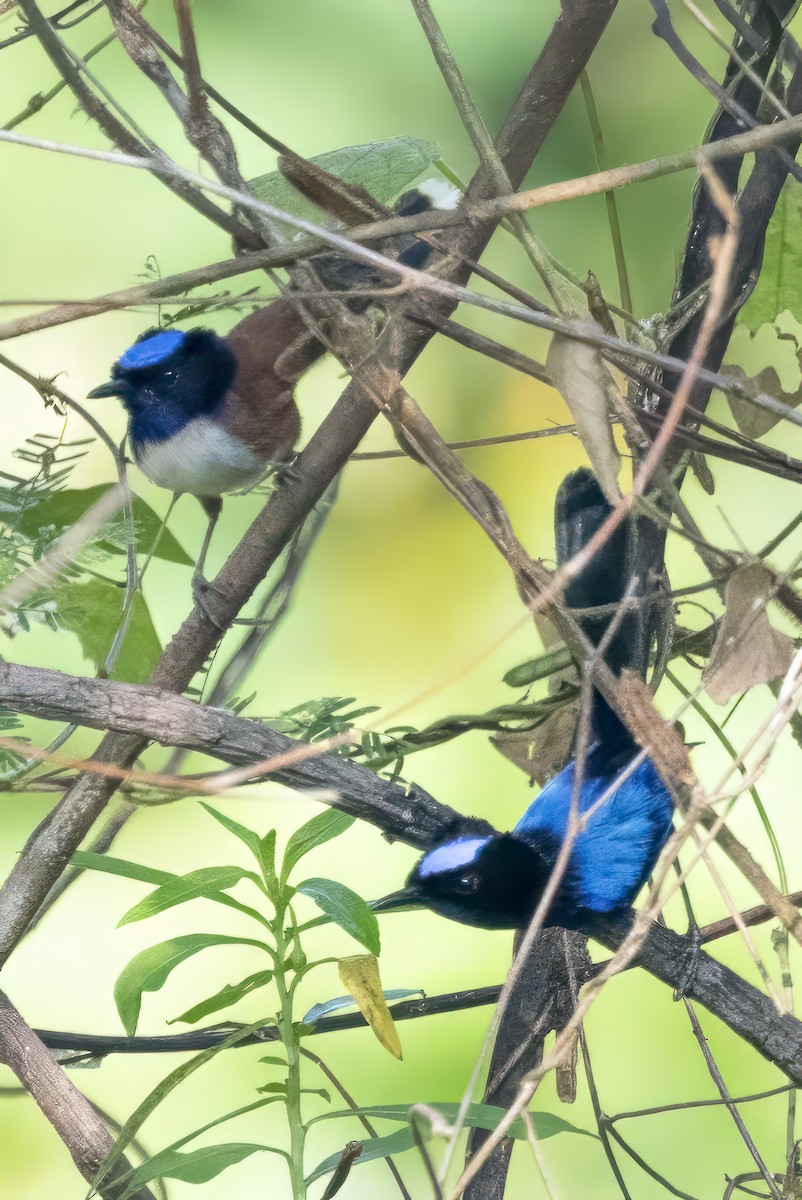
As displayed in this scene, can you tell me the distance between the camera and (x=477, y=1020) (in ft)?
2.67

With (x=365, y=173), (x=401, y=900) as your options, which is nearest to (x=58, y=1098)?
(x=401, y=900)

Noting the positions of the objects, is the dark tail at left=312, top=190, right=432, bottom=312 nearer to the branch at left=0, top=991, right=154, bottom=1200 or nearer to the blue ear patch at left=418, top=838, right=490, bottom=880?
the blue ear patch at left=418, top=838, right=490, bottom=880

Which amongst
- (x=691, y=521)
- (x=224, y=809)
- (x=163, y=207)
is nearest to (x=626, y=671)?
(x=691, y=521)

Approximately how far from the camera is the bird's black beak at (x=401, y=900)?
1.88ft

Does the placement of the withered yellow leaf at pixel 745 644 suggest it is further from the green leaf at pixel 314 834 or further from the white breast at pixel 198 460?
the white breast at pixel 198 460

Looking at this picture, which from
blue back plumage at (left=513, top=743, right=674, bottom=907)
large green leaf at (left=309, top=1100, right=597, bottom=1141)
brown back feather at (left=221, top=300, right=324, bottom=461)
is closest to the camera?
large green leaf at (left=309, top=1100, right=597, bottom=1141)

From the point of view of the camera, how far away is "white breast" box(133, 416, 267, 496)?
75 centimetres

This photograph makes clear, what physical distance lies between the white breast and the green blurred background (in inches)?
1.5

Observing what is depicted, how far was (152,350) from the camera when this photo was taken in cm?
78

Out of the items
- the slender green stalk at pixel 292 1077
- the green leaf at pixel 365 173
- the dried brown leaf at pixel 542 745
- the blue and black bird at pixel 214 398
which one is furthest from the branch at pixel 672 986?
the green leaf at pixel 365 173

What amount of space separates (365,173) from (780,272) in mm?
293

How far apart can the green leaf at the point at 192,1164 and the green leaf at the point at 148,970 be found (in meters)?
0.06

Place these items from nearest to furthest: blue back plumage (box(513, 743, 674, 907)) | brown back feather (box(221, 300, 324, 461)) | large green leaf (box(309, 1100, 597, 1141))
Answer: large green leaf (box(309, 1100, 597, 1141)) < blue back plumage (box(513, 743, 674, 907)) < brown back feather (box(221, 300, 324, 461))

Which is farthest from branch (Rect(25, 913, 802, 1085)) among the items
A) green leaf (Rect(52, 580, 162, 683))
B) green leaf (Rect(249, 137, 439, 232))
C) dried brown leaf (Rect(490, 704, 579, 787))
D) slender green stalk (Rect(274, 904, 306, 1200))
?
green leaf (Rect(249, 137, 439, 232))
